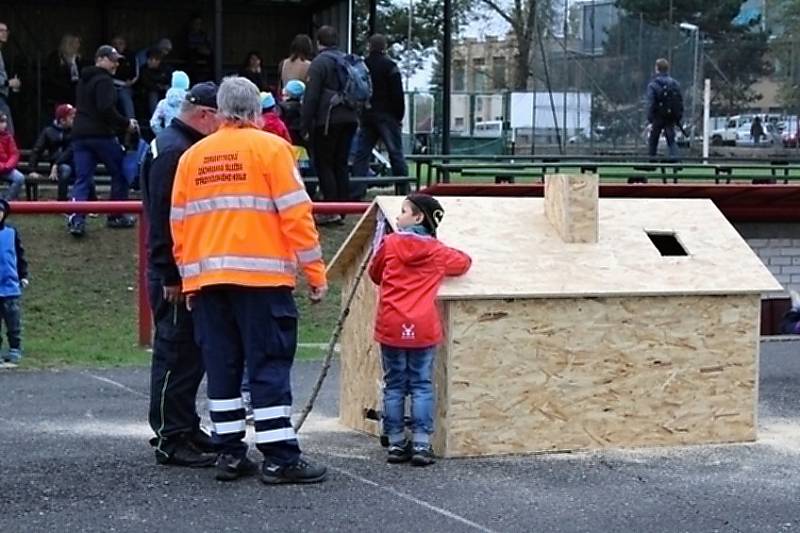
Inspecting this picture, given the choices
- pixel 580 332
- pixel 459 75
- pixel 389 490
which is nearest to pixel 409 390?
pixel 389 490

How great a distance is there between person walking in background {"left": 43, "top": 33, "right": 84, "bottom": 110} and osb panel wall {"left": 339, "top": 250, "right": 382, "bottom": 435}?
390 inches

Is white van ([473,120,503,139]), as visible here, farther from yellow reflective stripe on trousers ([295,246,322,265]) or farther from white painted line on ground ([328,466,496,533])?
yellow reflective stripe on trousers ([295,246,322,265])

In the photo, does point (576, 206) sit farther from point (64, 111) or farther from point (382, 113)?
point (64, 111)

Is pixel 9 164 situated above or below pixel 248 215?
above

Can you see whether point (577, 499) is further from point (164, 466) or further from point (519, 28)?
point (519, 28)

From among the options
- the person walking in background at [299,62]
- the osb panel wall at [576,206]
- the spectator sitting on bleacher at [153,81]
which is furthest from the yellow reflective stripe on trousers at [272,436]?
the spectator sitting on bleacher at [153,81]

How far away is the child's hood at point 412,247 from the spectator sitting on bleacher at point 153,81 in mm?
10559

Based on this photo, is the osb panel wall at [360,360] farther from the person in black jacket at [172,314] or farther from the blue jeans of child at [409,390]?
the person in black jacket at [172,314]

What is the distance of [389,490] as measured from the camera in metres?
6.86

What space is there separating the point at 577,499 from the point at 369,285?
6.58 feet

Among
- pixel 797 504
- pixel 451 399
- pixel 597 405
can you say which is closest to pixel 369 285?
pixel 451 399

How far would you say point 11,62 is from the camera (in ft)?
65.9

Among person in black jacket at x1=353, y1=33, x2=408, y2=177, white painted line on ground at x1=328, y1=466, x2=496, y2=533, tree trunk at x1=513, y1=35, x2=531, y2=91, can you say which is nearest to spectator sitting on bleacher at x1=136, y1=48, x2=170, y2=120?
person in black jacket at x1=353, y1=33, x2=408, y2=177

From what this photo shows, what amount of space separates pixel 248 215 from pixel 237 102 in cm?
58
